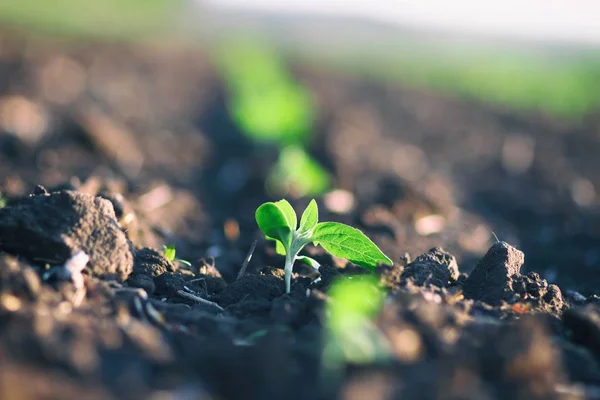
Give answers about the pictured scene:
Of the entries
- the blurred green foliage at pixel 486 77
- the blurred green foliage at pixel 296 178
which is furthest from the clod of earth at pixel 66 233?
the blurred green foliage at pixel 486 77

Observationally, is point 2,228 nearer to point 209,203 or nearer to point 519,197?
point 209,203

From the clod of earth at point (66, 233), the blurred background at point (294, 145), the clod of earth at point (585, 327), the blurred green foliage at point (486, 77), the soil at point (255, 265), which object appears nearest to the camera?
the soil at point (255, 265)

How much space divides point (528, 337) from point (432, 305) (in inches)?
13.6

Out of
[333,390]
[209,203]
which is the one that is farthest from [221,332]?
[209,203]

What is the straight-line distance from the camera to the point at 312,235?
7.90ft

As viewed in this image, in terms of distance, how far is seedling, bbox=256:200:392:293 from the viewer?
235cm

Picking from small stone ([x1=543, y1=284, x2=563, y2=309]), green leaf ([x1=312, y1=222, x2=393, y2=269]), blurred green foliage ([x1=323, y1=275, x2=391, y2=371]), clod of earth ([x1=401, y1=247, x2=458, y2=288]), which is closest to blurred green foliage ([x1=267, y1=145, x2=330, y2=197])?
clod of earth ([x1=401, y1=247, x2=458, y2=288])

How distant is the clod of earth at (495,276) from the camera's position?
2.40 meters

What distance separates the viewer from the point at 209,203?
503 cm

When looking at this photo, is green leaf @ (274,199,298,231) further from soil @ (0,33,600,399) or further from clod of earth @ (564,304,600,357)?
clod of earth @ (564,304,600,357)

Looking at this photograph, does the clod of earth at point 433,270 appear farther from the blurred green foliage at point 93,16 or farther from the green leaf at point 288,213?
the blurred green foliage at point 93,16

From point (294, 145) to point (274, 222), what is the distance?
3.73m

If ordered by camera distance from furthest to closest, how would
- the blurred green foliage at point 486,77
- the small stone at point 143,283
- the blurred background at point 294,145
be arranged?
the blurred green foliage at point 486,77 → the blurred background at point 294,145 → the small stone at point 143,283

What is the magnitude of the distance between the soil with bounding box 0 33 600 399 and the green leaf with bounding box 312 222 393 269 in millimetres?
92
